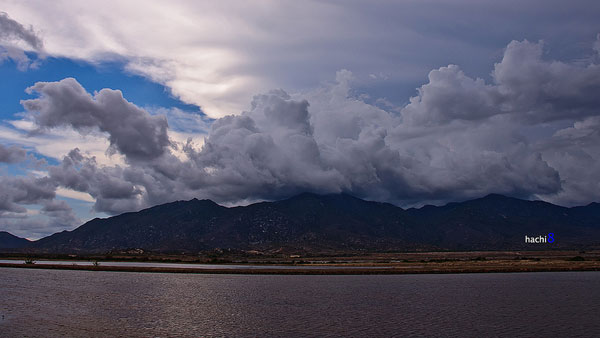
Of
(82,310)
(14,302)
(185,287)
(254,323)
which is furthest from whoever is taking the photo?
(185,287)

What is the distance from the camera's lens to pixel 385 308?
Result: 66.9 meters

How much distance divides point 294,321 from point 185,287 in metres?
54.7

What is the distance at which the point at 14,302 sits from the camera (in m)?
71.8

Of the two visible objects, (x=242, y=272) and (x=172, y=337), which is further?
(x=242, y=272)

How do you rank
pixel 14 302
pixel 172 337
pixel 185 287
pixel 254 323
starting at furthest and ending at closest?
pixel 185 287 < pixel 14 302 < pixel 254 323 < pixel 172 337

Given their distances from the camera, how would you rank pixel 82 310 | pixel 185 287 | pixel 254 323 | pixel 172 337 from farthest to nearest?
Result: pixel 185 287 → pixel 82 310 → pixel 254 323 → pixel 172 337

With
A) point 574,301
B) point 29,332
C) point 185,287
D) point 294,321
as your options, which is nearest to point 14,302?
point 29,332

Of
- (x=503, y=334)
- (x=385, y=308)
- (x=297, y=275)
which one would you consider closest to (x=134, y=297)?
(x=385, y=308)

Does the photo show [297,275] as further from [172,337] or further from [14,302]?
[172,337]

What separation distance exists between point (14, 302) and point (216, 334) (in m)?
42.7

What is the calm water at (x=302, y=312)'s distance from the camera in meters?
48.8

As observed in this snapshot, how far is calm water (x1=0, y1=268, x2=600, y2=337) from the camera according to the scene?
48.8m

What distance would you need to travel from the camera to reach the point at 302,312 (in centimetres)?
6362

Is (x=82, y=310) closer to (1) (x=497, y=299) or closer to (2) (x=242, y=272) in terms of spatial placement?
(1) (x=497, y=299)
